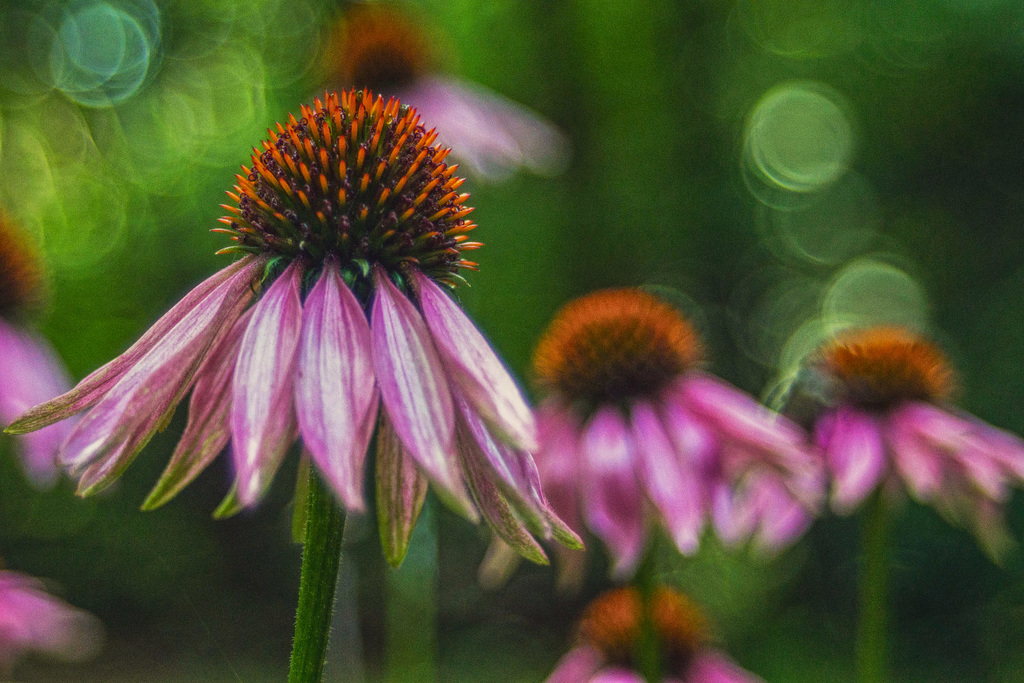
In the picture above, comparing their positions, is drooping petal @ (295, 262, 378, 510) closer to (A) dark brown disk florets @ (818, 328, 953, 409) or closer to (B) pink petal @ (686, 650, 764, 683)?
(B) pink petal @ (686, 650, 764, 683)

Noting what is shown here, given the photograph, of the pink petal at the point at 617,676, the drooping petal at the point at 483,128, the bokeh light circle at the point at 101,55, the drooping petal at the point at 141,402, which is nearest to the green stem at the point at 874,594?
the pink petal at the point at 617,676

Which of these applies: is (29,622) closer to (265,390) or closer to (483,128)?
(265,390)

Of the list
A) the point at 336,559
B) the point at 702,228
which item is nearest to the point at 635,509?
the point at 336,559

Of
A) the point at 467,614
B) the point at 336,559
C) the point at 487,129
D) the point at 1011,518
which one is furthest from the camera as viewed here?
the point at 467,614

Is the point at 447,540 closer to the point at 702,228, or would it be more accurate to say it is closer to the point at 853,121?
the point at 702,228

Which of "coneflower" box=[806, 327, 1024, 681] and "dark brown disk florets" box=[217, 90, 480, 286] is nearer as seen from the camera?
"dark brown disk florets" box=[217, 90, 480, 286]

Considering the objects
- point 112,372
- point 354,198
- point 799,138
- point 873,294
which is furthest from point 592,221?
point 112,372

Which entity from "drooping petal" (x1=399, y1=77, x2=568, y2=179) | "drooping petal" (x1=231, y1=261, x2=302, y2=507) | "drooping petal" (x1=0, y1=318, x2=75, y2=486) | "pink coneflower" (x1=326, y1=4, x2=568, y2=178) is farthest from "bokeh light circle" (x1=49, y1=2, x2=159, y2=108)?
"drooping petal" (x1=231, y1=261, x2=302, y2=507)
